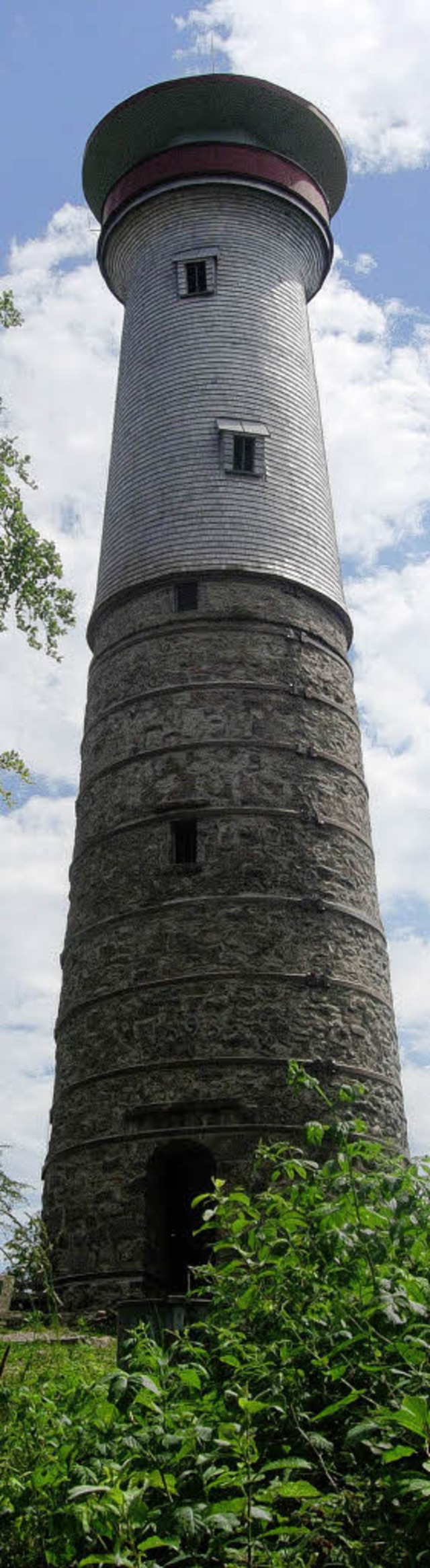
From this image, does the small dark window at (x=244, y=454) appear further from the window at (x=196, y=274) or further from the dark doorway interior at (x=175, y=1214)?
the dark doorway interior at (x=175, y=1214)

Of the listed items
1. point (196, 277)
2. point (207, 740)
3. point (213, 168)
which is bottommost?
point (207, 740)

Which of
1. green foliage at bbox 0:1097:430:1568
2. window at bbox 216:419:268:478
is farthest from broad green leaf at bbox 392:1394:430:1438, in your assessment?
window at bbox 216:419:268:478

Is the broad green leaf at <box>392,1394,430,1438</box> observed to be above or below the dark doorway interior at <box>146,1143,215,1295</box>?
below

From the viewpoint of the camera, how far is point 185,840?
13.7 metres

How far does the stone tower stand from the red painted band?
39 mm

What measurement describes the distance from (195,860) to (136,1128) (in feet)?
9.22

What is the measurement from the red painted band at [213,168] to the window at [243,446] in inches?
173

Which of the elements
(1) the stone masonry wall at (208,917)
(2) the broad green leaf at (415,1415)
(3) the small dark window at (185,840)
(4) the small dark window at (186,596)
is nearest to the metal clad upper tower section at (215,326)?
(4) the small dark window at (186,596)

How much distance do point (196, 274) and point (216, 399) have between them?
8.00ft

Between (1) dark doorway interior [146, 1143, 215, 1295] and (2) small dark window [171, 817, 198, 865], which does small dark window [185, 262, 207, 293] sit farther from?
(1) dark doorway interior [146, 1143, 215, 1295]

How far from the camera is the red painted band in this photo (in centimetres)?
1802

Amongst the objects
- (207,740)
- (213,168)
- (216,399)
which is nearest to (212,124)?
(213,168)

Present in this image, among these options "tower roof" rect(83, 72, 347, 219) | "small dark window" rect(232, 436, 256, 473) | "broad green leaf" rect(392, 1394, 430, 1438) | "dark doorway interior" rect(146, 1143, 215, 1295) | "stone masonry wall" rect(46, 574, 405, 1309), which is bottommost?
"broad green leaf" rect(392, 1394, 430, 1438)

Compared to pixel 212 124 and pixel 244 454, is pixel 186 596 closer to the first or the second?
pixel 244 454
